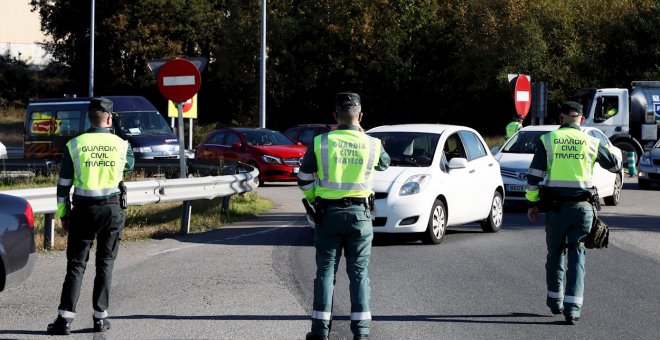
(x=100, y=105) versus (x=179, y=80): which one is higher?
(x=179, y=80)

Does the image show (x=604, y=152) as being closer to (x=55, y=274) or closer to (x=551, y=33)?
(x=55, y=274)

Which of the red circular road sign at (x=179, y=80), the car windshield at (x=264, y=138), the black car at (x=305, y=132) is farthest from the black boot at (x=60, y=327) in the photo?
the black car at (x=305, y=132)

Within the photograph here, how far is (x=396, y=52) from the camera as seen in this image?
50.6 m

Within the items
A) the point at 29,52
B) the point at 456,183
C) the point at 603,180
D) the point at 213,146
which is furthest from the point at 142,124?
the point at 29,52

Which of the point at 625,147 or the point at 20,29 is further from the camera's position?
the point at 20,29

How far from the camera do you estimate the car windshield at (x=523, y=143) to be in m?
21.0

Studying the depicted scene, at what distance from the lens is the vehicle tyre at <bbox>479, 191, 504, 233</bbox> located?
53.0ft

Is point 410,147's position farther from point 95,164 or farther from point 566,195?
point 95,164

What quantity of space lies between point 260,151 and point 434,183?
43.7 ft

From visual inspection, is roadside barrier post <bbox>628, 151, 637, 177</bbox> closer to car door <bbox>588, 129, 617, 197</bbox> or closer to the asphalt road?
car door <bbox>588, 129, 617, 197</bbox>

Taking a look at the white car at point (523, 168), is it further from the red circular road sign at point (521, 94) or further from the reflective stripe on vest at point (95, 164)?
the reflective stripe on vest at point (95, 164)

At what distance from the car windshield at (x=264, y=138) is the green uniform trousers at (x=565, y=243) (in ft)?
62.8

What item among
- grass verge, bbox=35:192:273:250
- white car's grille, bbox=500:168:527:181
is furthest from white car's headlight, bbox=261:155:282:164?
white car's grille, bbox=500:168:527:181

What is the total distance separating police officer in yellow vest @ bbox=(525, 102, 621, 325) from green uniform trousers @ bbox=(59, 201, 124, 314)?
11.5ft
